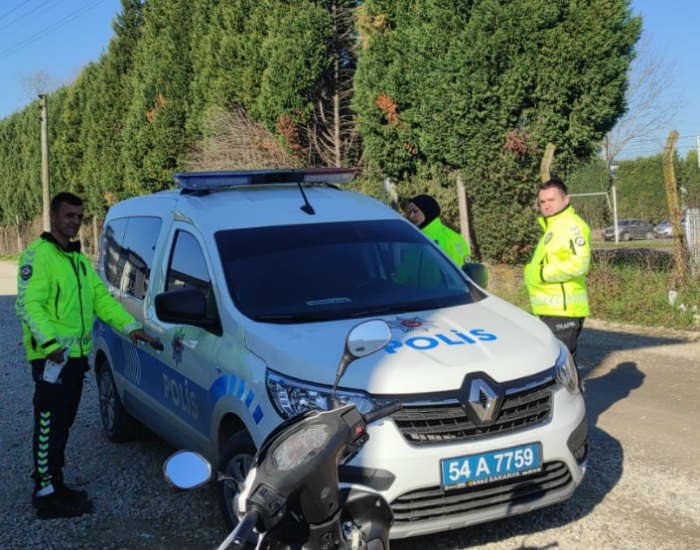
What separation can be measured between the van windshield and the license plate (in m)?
1.09

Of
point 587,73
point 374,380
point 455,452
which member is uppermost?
point 587,73

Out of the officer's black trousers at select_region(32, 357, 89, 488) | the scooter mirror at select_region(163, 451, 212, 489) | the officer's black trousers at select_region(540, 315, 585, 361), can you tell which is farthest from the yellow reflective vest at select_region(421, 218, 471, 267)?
the scooter mirror at select_region(163, 451, 212, 489)

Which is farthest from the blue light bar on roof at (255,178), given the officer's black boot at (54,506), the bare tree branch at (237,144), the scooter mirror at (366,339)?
the bare tree branch at (237,144)

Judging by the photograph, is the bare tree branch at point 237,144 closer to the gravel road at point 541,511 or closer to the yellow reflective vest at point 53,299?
the gravel road at point 541,511

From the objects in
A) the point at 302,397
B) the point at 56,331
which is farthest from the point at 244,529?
the point at 56,331

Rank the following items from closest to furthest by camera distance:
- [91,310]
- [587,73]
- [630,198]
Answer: [91,310]
[587,73]
[630,198]

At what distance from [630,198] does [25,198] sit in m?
36.1

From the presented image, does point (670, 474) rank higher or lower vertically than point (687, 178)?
lower

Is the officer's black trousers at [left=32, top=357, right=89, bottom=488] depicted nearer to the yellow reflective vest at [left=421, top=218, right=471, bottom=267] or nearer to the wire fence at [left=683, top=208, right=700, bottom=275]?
the yellow reflective vest at [left=421, top=218, right=471, bottom=267]

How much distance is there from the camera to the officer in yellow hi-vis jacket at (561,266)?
20.2 ft

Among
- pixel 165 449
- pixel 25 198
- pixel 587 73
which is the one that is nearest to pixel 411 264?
pixel 165 449

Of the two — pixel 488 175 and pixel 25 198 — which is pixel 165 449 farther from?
pixel 25 198

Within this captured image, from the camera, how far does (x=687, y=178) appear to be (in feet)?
40.1

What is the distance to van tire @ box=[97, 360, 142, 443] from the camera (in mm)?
6629
